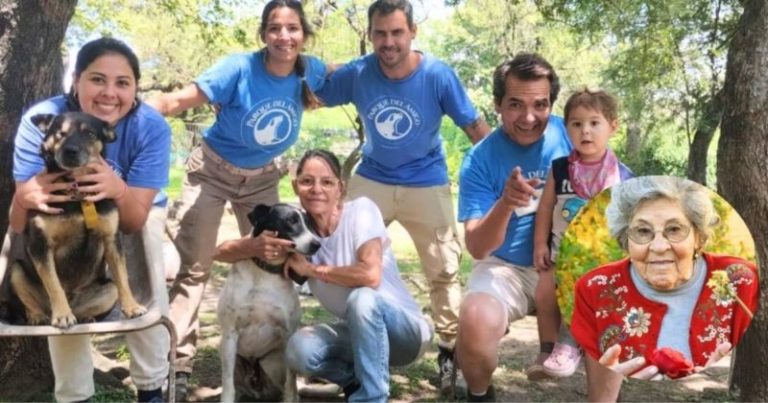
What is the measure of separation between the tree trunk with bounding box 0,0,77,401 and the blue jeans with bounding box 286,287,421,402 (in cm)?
178

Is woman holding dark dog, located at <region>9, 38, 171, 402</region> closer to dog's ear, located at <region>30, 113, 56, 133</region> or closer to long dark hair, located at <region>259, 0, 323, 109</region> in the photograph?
dog's ear, located at <region>30, 113, 56, 133</region>

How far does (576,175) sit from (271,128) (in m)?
2.14

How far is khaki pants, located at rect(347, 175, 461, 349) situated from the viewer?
514 centimetres

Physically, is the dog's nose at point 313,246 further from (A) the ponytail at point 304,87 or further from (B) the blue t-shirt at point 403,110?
(A) the ponytail at point 304,87

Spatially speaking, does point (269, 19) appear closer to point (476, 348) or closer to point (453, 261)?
point (453, 261)

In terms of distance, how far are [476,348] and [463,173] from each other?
957 millimetres

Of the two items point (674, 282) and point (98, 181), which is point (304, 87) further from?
point (674, 282)

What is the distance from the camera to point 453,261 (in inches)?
206

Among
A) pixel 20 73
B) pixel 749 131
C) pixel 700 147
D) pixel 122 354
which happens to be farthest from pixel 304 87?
pixel 700 147

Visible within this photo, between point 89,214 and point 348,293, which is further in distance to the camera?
point 348,293

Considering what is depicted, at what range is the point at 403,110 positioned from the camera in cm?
496

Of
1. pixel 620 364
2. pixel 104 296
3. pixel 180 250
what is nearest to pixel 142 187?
pixel 104 296

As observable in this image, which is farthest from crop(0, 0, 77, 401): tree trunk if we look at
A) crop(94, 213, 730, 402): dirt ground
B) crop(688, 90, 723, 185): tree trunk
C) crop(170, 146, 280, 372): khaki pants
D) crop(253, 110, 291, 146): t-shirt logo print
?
crop(688, 90, 723, 185): tree trunk

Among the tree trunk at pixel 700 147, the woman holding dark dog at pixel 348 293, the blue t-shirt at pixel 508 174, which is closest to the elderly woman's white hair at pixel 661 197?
the blue t-shirt at pixel 508 174
